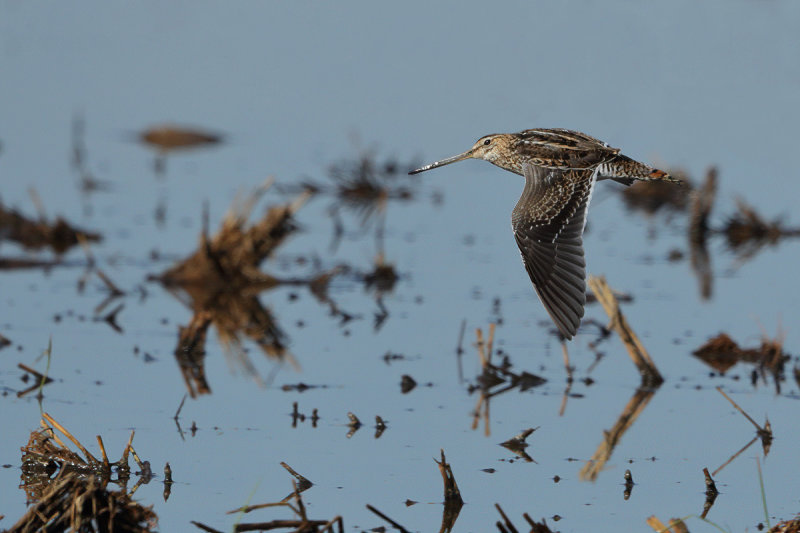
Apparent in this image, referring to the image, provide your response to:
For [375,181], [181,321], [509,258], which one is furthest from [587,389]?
[375,181]

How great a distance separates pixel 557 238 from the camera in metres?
7.37

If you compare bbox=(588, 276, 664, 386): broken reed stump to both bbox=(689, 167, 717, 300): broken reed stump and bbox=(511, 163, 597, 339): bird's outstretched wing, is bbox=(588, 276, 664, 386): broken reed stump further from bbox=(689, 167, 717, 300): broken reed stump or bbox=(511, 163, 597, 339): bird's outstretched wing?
bbox=(689, 167, 717, 300): broken reed stump

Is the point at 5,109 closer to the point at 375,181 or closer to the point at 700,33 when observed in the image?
the point at 375,181

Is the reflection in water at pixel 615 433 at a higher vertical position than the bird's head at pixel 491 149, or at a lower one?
lower

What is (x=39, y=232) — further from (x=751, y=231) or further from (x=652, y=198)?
(x=751, y=231)

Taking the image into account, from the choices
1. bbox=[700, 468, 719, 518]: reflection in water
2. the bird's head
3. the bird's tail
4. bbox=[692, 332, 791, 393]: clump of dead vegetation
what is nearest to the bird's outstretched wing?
the bird's tail

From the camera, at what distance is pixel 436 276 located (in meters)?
11.8

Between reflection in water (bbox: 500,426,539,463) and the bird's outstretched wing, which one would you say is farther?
reflection in water (bbox: 500,426,539,463)

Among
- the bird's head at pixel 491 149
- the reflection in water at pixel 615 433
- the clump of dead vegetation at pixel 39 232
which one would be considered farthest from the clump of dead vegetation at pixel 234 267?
the reflection in water at pixel 615 433

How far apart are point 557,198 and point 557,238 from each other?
25cm

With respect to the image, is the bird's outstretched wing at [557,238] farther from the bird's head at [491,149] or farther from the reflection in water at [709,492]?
the reflection in water at [709,492]

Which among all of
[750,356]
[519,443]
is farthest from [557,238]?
[750,356]

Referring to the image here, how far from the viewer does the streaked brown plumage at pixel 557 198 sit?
7214mm

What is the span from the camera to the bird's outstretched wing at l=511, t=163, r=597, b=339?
7152 mm
